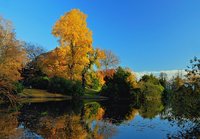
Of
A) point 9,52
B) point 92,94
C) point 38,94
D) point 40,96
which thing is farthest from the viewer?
point 92,94

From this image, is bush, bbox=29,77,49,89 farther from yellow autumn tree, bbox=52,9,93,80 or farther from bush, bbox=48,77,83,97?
yellow autumn tree, bbox=52,9,93,80

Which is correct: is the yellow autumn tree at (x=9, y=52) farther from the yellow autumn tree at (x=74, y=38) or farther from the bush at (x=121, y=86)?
the bush at (x=121, y=86)

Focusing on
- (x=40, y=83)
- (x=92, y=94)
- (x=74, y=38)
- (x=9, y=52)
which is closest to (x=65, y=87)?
(x=40, y=83)

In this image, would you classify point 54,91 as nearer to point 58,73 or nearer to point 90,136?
point 58,73

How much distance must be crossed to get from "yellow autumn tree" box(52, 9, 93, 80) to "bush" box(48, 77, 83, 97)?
1.98 metres

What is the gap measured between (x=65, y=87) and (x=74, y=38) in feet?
27.9

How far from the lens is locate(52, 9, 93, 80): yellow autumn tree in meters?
45.7

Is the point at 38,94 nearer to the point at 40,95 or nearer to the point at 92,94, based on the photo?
the point at 40,95

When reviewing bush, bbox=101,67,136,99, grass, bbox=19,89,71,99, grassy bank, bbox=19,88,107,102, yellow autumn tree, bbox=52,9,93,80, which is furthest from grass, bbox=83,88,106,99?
yellow autumn tree, bbox=52,9,93,80

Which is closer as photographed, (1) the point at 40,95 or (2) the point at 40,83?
(1) the point at 40,95

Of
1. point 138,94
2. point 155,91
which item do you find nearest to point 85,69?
point 138,94

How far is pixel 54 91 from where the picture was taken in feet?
172

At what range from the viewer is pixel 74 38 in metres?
46.4

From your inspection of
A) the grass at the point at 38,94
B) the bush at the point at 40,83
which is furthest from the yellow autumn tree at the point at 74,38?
the bush at the point at 40,83
